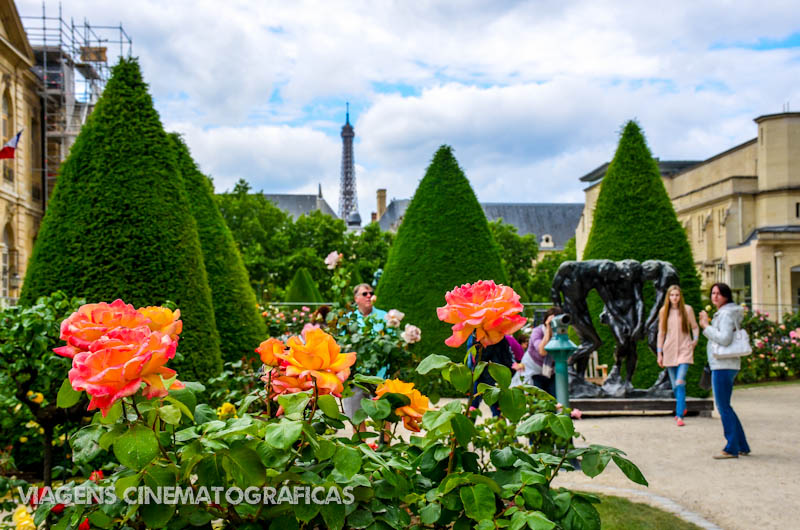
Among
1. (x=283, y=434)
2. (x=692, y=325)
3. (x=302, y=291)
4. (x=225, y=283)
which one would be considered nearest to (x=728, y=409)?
(x=692, y=325)

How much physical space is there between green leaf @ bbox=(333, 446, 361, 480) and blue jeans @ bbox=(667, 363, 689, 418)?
8.13 meters

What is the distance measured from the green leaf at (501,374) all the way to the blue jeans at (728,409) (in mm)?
5498

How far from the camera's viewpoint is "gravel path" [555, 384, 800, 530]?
5168 millimetres

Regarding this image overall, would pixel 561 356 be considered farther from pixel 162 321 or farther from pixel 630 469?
pixel 162 321

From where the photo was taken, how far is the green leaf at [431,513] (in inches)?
66.4

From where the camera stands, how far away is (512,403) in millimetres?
1870

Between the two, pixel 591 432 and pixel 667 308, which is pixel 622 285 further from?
pixel 591 432

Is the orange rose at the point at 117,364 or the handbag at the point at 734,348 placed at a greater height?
the orange rose at the point at 117,364

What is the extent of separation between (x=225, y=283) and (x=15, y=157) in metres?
22.9

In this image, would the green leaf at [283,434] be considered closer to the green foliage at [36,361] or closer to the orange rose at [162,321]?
the orange rose at [162,321]

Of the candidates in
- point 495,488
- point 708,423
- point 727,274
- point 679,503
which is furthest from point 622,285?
point 727,274

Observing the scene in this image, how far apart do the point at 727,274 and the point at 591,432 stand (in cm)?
3639

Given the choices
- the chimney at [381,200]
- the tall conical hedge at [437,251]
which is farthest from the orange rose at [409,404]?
the chimney at [381,200]

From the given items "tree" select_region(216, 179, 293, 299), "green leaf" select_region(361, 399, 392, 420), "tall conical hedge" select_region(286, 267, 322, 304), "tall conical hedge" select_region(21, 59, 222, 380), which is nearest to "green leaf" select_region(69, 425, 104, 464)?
"green leaf" select_region(361, 399, 392, 420)
